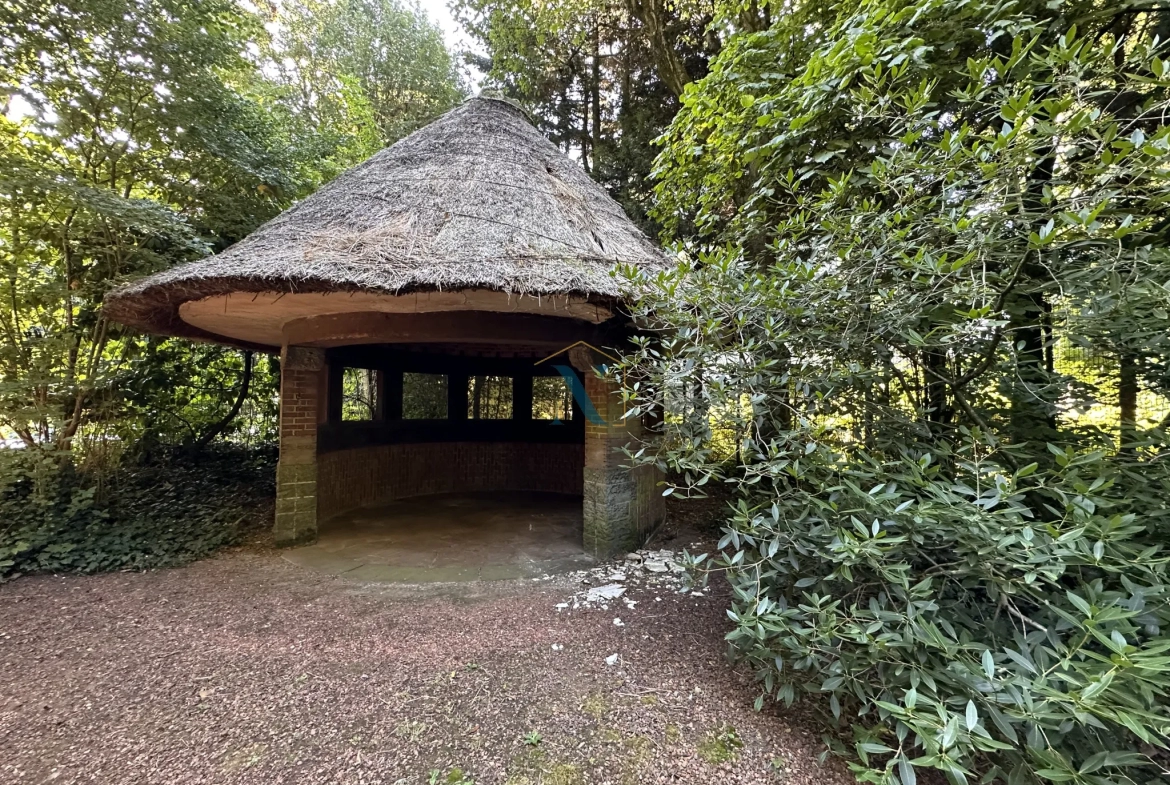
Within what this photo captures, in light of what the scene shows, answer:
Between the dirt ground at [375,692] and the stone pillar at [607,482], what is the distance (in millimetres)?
860

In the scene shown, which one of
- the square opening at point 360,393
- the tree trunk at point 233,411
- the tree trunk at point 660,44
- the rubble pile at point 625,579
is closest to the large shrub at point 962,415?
the rubble pile at point 625,579

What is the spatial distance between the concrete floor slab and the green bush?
0.96m

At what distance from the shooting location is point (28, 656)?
2521 millimetres

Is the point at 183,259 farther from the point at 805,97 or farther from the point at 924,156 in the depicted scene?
the point at 924,156

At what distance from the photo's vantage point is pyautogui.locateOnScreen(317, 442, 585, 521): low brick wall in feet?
20.1

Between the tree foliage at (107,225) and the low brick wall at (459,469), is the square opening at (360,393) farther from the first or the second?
the tree foliage at (107,225)

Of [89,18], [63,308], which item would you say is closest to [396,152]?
[89,18]

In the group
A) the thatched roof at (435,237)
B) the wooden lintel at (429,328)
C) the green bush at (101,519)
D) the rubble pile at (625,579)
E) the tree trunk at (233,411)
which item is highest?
the thatched roof at (435,237)

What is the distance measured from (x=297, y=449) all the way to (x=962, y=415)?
16.9ft

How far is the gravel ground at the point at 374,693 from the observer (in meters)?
1.79

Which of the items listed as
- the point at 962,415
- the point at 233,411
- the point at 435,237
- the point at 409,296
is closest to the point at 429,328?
the point at 409,296

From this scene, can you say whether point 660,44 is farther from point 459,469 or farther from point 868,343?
point 459,469

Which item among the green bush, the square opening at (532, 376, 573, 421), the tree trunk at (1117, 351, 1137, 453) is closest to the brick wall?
the tree trunk at (1117, 351, 1137, 453)

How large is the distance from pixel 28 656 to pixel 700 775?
3663 millimetres
